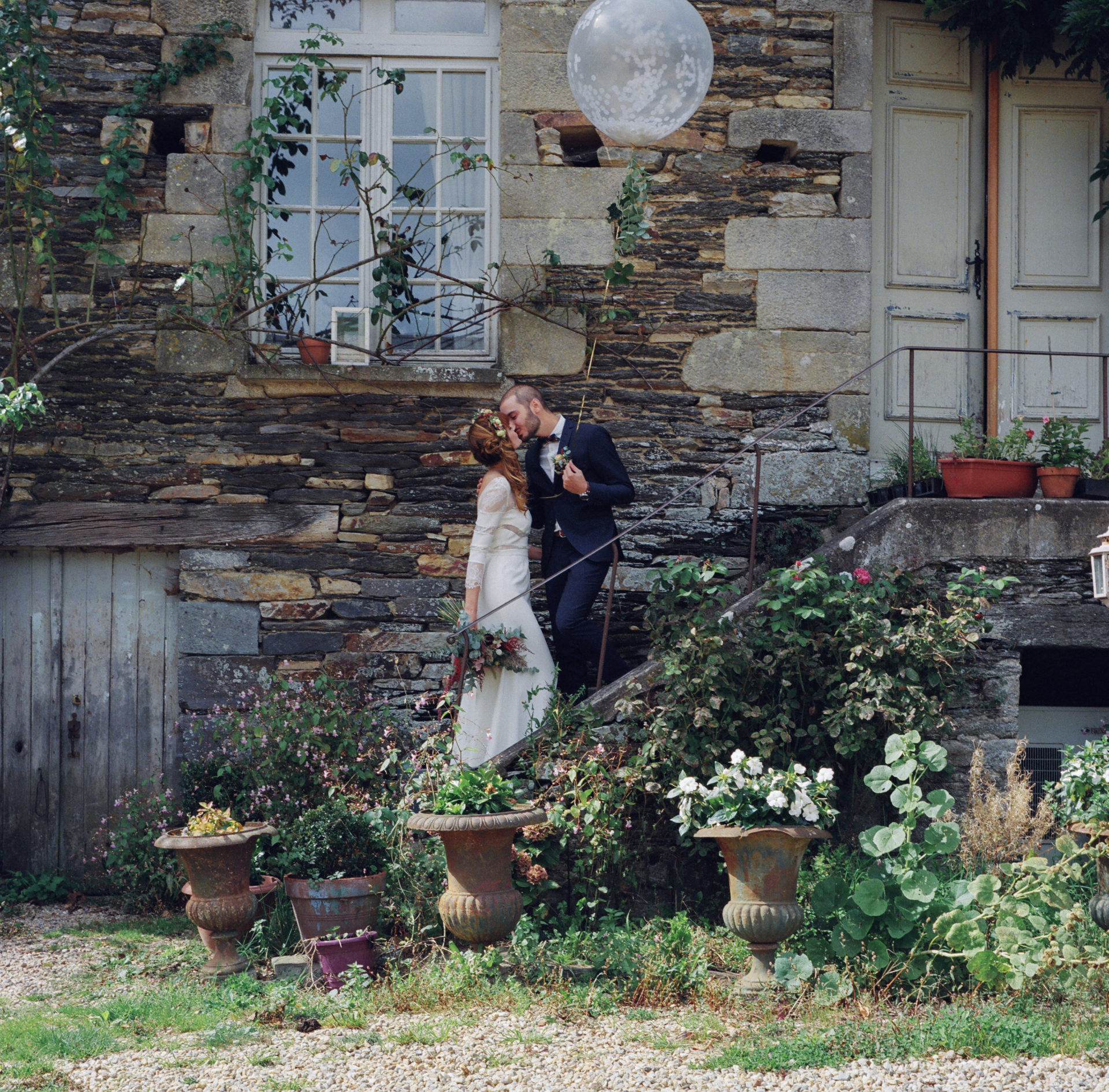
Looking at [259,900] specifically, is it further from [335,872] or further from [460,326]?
[460,326]

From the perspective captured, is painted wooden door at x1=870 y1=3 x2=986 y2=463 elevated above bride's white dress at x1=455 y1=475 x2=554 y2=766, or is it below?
above

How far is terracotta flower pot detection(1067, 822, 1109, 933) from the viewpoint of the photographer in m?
3.89

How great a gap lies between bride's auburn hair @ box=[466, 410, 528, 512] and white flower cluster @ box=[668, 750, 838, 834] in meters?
1.69

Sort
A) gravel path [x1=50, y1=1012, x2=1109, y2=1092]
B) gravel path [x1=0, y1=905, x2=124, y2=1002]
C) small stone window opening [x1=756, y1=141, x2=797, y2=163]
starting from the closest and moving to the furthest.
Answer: gravel path [x1=50, y1=1012, x2=1109, y2=1092] < gravel path [x1=0, y1=905, x2=124, y2=1002] < small stone window opening [x1=756, y1=141, x2=797, y2=163]

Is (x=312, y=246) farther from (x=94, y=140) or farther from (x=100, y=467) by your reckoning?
(x=100, y=467)

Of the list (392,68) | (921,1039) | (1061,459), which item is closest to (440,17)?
(392,68)

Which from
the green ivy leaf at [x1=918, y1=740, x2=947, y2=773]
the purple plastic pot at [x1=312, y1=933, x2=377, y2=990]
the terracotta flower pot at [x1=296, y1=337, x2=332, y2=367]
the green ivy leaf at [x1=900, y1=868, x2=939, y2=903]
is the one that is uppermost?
the terracotta flower pot at [x1=296, y1=337, x2=332, y2=367]

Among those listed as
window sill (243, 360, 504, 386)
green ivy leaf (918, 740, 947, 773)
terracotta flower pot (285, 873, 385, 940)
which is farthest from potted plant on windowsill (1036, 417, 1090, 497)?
terracotta flower pot (285, 873, 385, 940)

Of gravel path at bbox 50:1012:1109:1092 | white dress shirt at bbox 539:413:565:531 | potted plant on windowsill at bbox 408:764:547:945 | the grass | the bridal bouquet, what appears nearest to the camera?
gravel path at bbox 50:1012:1109:1092

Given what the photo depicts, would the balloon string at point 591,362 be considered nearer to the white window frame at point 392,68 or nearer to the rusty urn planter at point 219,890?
the white window frame at point 392,68

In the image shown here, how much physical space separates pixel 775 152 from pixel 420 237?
6.28ft

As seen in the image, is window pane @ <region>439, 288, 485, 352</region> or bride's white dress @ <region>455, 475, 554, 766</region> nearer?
bride's white dress @ <region>455, 475, 554, 766</region>

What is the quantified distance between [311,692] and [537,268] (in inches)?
94.2

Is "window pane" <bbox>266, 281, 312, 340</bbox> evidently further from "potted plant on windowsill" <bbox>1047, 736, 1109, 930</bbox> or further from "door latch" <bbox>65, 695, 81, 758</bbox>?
"potted plant on windowsill" <bbox>1047, 736, 1109, 930</bbox>
